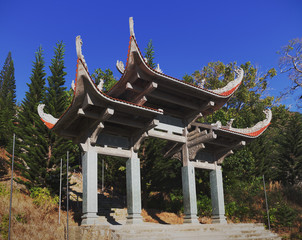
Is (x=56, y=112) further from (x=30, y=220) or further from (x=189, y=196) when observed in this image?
(x=189, y=196)

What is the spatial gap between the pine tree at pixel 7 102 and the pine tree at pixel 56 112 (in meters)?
3.90

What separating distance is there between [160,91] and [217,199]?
18.0ft

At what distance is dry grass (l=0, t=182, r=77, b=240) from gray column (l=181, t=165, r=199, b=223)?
4626 mm

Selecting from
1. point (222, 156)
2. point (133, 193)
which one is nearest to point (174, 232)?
point (133, 193)

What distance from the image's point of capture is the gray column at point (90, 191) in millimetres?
9219

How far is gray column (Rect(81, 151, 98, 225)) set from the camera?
9.22m

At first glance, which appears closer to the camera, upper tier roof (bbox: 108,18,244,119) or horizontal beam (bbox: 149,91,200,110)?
upper tier roof (bbox: 108,18,244,119)

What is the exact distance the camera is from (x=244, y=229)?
11586 millimetres

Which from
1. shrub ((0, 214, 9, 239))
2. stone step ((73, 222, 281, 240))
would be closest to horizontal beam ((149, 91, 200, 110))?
stone step ((73, 222, 281, 240))

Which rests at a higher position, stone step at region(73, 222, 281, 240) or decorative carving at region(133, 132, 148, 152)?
decorative carving at region(133, 132, 148, 152)

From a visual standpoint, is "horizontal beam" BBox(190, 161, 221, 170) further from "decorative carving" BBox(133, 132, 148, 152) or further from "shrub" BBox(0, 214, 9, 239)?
"shrub" BBox(0, 214, 9, 239)

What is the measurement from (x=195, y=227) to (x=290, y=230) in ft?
18.6

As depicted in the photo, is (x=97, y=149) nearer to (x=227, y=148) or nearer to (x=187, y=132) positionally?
(x=187, y=132)

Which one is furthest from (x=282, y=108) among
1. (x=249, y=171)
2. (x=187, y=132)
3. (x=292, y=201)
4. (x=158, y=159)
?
(x=187, y=132)
